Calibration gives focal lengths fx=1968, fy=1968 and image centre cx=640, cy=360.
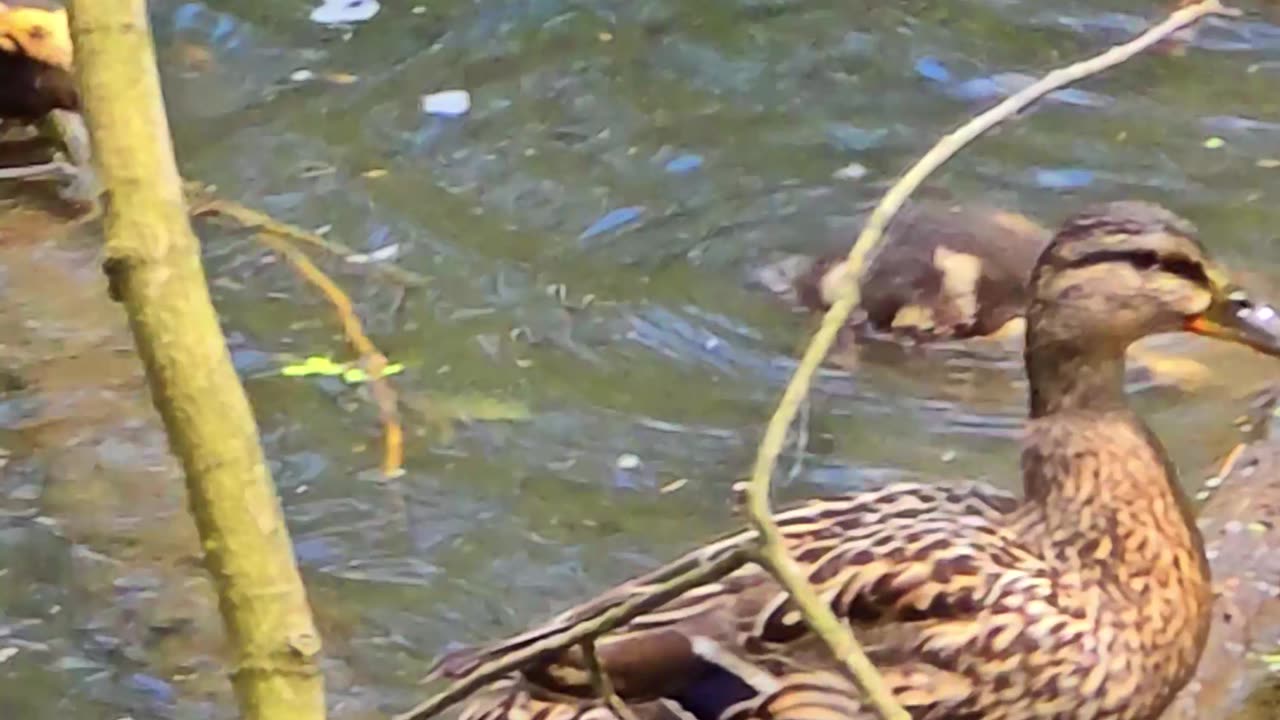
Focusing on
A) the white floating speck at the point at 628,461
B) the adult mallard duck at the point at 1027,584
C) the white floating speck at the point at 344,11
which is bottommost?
the white floating speck at the point at 628,461

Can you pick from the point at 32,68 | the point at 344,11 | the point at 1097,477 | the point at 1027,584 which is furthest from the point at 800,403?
the point at 344,11

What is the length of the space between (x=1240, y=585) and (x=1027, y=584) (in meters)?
0.56

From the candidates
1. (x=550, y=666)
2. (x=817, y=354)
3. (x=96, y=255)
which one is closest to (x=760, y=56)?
(x=96, y=255)

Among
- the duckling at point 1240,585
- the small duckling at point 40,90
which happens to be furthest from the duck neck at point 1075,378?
the small duckling at point 40,90

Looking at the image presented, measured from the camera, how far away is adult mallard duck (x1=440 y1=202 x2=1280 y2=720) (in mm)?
1807

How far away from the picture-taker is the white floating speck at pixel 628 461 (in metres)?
2.90

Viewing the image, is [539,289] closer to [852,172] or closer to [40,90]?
[852,172]

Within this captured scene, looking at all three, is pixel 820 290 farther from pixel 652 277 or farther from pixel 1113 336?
pixel 1113 336

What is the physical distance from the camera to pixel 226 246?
3.51 metres

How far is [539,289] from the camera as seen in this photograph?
11.2ft

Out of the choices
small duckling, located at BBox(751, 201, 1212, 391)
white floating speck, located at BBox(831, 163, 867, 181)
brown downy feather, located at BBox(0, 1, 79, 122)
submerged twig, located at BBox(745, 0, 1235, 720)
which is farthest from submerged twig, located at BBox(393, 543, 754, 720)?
brown downy feather, located at BBox(0, 1, 79, 122)

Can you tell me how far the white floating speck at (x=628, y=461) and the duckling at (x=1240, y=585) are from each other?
82cm

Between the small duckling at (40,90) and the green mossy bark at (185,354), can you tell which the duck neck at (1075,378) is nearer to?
the green mossy bark at (185,354)

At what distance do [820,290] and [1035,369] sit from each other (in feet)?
3.61
